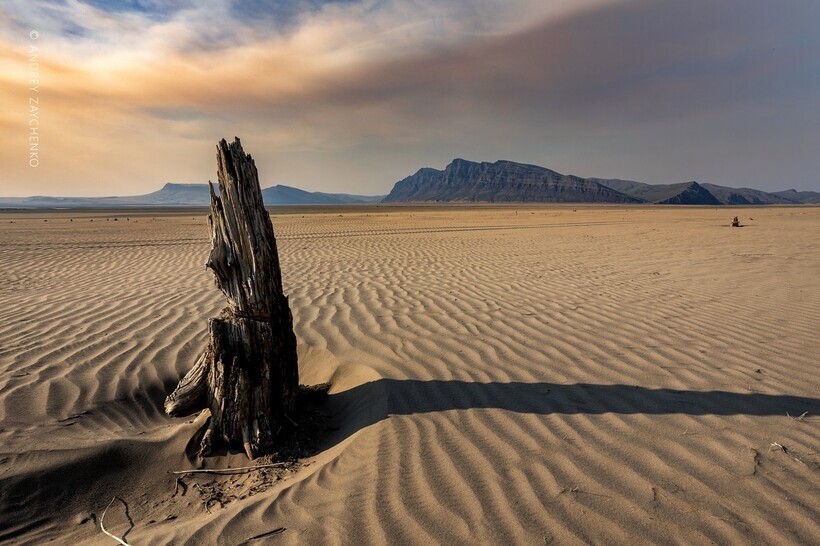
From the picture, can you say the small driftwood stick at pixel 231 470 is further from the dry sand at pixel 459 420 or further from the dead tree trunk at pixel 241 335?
the dead tree trunk at pixel 241 335

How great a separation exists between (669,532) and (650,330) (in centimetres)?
339

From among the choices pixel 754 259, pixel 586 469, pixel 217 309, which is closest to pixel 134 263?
pixel 217 309

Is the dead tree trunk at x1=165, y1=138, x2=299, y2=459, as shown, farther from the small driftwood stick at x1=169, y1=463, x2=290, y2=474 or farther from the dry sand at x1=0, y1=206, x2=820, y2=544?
the dry sand at x1=0, y1=206, x2=820, y2=544

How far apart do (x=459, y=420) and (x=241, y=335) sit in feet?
5.70

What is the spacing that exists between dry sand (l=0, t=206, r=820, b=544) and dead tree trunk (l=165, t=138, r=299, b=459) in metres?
0.34

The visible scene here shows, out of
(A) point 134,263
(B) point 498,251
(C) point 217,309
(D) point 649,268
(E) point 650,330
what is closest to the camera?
(E) point 650,330

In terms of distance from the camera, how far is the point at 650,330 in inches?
202

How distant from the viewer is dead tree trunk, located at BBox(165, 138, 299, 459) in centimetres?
328

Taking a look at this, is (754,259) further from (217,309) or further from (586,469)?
(217,309)

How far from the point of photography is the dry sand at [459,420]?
2.32 meters

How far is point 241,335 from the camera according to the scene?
3.34m

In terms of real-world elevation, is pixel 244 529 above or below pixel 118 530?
above

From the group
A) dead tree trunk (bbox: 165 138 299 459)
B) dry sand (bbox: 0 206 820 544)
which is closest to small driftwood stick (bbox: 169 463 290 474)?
dry sand (bbox: 0 206 820 544)

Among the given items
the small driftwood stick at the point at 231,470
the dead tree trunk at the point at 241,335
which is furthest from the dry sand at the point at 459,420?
the dead tree trunk at the point at 241,335
